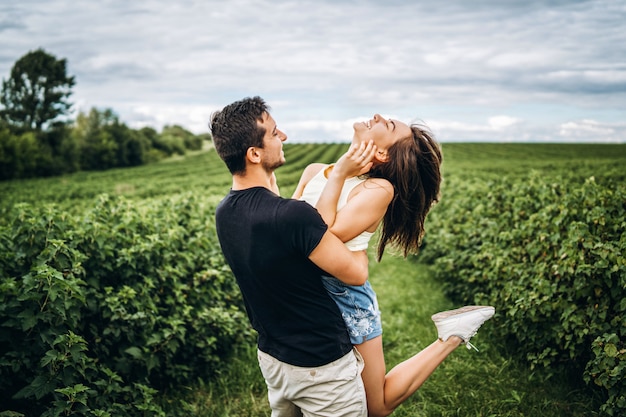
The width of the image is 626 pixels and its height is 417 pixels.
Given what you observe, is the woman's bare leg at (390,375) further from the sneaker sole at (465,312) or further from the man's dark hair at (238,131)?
the man's dark hair at (238,131)

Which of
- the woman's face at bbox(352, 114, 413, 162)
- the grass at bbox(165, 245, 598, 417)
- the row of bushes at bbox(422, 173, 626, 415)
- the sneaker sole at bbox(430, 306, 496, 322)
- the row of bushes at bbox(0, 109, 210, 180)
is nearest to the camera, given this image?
the woman's face at bbox(352, 114, 413, 162)

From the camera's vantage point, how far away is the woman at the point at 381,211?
2.33 meters

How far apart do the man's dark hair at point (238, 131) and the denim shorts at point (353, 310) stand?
794 millimetres

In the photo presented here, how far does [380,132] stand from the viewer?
2.63 metres

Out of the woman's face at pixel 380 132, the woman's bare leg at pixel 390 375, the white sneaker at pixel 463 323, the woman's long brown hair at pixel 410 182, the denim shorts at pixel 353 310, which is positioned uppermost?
the woman's face at pixel 380 132

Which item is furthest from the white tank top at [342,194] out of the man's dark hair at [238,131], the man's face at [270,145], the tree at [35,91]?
the tree at [35,91]

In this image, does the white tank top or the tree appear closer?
the white tank top

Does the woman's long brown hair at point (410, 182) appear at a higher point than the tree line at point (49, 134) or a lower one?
lower

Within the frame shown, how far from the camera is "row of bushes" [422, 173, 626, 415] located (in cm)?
353

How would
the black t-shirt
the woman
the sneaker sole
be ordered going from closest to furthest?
the black t-shirt < the woman < the sneaker sole

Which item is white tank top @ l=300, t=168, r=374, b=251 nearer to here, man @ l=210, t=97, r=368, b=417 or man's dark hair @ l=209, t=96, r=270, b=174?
man @ l=210, t=97, r=368, b=417

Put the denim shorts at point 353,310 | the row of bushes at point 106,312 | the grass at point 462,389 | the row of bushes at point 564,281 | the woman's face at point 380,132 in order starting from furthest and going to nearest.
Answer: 1. the grass at point 462,389
2. the row of bushes at point 564,281
3. the row of bushes at point 106,312
4. the woman's face at point 380,132
5. the denim shorts at point 353,310

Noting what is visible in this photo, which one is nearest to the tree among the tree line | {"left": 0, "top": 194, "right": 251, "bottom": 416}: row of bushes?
the tree line

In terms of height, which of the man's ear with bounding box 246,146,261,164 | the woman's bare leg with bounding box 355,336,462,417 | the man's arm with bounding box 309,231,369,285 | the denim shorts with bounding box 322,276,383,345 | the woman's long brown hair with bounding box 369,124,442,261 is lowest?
the woman's bare leg with bounding box 355,336,462,417
